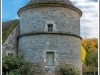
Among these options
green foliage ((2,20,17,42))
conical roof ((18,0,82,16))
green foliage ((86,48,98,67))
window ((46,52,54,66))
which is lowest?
green foliage ((86,48,98,67))

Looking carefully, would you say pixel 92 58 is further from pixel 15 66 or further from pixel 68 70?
pixel 15 66

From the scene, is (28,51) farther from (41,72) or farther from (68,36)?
(68,36)

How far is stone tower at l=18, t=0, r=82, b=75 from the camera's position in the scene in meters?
15.3

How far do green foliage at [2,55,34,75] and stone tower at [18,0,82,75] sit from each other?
27.2 inches

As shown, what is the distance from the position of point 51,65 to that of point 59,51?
1182mm

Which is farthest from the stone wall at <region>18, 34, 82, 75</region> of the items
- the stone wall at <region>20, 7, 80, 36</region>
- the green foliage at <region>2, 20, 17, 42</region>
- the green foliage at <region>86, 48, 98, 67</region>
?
the green foliage at <region>86, 48, 98, 67</region>

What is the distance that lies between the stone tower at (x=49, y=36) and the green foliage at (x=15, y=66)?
69 cm

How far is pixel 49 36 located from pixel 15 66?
3.27 metres

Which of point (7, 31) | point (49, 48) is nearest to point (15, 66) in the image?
point (49, 48)

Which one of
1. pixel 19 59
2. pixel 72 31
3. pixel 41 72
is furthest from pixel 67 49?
pixel 19 59

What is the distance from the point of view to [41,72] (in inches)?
594

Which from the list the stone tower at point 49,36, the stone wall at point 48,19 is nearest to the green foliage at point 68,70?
the stone tower at point 49,36

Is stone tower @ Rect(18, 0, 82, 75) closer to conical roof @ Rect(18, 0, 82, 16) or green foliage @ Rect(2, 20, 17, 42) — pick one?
conical roof @ Rect(18, 0, 82, 16)

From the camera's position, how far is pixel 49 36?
15.5 m
